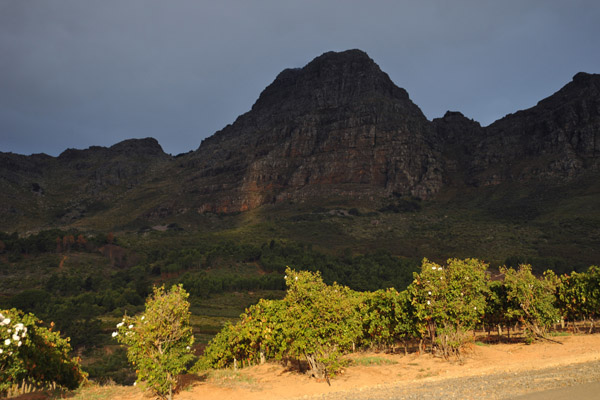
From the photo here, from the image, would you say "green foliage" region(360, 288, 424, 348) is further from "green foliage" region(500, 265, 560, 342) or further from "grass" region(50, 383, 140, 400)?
"grass" region(50, 383, 140, 400)

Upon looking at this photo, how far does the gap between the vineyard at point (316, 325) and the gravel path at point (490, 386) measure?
9.43ft

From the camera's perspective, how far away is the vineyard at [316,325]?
15.7 metres

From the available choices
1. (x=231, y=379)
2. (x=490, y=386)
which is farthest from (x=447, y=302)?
(x=231, y=379)

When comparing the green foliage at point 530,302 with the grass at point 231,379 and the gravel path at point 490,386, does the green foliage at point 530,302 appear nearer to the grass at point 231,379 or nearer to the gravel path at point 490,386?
the gravel path at point 490,386

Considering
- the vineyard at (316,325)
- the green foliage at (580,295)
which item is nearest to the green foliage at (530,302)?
the vineyard at (316,325)

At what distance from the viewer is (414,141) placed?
195m

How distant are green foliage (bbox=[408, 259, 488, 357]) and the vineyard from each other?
0.19 feet

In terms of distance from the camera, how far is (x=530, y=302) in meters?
23.9

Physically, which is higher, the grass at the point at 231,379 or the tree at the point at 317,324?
the tree at the point at 317,324

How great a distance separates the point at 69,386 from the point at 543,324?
1141 inches

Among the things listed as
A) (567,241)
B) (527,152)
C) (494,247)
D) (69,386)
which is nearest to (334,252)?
(494,247)

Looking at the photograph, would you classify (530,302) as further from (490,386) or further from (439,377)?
(490,386)

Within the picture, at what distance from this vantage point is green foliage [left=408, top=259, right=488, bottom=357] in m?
21.0

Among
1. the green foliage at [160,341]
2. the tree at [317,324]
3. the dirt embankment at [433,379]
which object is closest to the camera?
the dirt embankment at [433,379]
